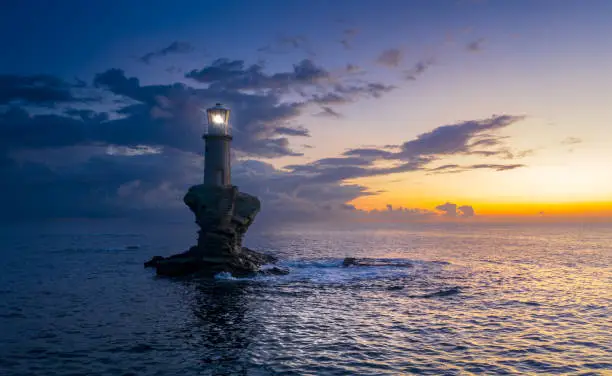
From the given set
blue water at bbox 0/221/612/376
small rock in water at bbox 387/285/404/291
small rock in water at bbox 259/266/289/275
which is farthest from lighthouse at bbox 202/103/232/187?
small rock in water at bbox 387/285/404/291

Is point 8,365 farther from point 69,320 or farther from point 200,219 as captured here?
point 200,219

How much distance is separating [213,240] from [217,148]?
38.0 feet

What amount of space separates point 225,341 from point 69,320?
11901 millimetres

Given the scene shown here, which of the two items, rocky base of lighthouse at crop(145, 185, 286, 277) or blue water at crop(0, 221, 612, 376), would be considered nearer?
blue water at crop(0, 221, 612, 376)

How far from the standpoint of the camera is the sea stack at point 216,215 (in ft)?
146

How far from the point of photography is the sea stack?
44562 mm

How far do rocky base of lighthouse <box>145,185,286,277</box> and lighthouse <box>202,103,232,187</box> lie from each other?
150cm

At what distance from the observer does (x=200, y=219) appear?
46500mm

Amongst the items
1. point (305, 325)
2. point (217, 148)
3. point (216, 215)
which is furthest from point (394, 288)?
point (217, 148)

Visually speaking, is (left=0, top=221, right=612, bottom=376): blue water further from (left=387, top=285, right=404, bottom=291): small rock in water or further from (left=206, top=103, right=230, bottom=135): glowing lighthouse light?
(left=206, top=103, right=230, bottom=135): glowing lighthouse light

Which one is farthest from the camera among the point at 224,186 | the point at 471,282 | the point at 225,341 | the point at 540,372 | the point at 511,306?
the point at 224,186

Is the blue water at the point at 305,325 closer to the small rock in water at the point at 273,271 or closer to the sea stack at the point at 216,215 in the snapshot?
the small rock in water at the point at 273,271

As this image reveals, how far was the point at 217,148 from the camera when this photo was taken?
4853cm

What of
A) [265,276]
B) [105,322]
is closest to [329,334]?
[105,322]
